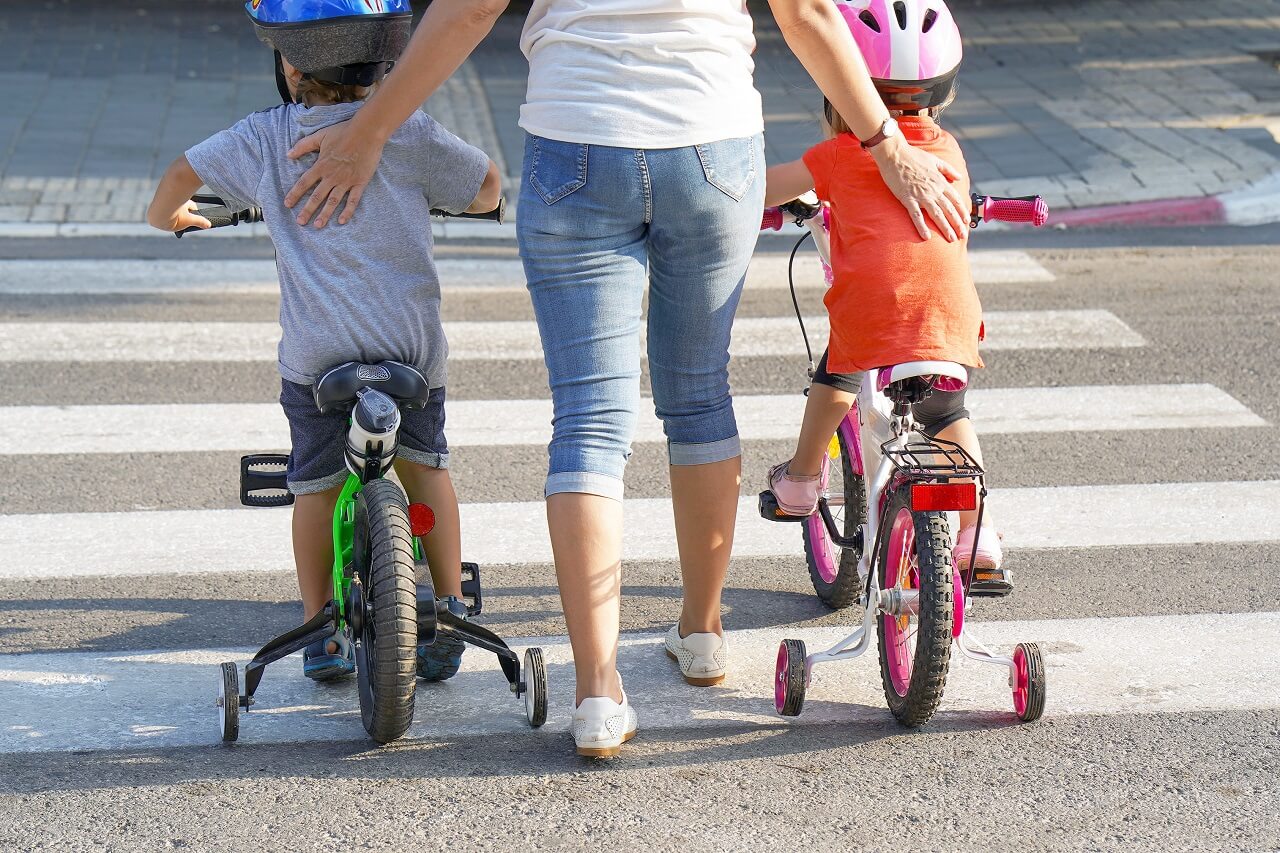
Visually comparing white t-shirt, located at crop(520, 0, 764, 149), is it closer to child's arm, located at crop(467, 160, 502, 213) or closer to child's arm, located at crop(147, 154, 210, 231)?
child's arm, located at crop(467, 160, 502, 213)

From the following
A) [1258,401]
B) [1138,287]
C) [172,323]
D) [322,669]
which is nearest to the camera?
[322,669]

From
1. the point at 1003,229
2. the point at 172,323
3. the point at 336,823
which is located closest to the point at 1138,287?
the point at 1003,229

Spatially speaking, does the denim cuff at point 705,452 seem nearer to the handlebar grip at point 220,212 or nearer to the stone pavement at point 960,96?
the handlebar grip at point 220,212

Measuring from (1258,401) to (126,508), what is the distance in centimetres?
411

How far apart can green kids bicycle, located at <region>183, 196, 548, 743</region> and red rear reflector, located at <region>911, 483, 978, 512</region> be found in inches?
35.2

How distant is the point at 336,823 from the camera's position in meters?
3.09

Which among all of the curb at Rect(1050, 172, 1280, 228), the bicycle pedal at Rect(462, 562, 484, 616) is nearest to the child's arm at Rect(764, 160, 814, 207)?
the bicycle pedal at Rect(462, 562, 484, 616)

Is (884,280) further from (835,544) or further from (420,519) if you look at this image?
(420,519)

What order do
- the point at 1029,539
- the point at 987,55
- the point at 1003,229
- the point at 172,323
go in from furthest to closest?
1. the point at 987,55
2. the point at 1003,229
3. the point at 172,323
4. the point at 1029,539

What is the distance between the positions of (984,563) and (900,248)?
0.77m

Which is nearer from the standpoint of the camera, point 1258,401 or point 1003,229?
point 1258,401

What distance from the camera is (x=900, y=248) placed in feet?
11.2

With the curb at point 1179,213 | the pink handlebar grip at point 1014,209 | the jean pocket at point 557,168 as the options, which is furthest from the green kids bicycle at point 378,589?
the curb at point 1179,213

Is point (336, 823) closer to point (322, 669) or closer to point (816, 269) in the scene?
point (322, 669)
